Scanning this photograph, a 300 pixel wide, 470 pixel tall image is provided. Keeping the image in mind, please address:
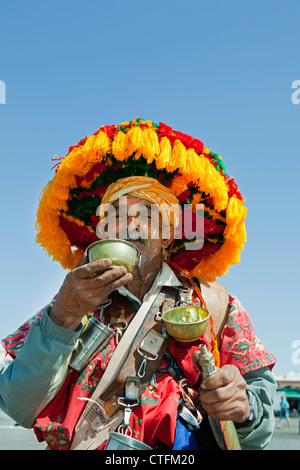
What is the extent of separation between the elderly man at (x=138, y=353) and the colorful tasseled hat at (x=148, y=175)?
14mm

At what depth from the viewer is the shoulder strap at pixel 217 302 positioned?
2693 millimetres

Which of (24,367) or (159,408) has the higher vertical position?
(24,367)

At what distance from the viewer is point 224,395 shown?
6.57 feet

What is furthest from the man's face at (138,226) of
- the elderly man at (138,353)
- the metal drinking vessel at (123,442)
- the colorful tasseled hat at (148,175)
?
the metal drinking vessel at (123,442)

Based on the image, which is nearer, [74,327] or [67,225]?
[74,327]

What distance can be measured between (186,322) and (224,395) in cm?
49

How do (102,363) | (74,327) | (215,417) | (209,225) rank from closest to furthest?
(215,417) → (74,327) → (102,363) → (209,225)

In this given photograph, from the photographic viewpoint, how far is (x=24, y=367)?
221 cm

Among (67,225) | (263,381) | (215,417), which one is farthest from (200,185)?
(215,417)

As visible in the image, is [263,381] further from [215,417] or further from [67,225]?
[67,225]

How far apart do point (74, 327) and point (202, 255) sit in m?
1.50

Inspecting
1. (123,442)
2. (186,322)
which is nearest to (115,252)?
(186,322)

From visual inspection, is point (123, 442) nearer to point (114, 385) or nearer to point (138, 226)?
point (114, 385)

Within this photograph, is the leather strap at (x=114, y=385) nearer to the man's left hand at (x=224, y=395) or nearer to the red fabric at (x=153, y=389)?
the red fabric at (x=153, y=389)
